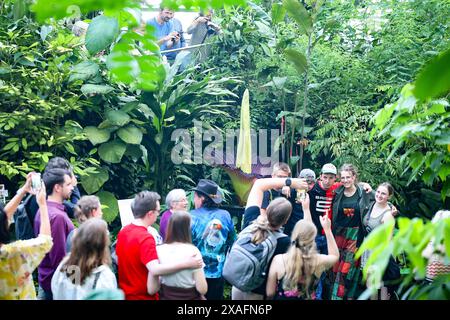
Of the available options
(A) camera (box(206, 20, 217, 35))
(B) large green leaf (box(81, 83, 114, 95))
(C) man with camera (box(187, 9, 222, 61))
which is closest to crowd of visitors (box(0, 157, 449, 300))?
(B) large green leaf (box(81, 83, 114, 95))

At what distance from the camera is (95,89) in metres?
7.31

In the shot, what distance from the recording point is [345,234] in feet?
20.4

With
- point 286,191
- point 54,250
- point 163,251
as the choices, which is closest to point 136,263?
point 163,251

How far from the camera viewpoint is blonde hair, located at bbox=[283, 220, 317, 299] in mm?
4309

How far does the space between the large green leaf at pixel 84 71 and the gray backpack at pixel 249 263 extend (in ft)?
11.6

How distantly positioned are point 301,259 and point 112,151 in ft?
11.9

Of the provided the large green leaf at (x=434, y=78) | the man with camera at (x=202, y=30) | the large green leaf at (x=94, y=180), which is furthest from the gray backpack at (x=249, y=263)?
the man with camera at (x=202, y=30)

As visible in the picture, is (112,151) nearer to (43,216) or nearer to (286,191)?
(286,191)

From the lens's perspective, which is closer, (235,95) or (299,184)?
(299,184)

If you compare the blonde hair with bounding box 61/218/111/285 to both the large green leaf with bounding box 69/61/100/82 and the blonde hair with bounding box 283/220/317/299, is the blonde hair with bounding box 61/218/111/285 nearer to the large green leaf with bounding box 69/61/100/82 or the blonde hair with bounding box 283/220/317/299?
the blonde hair with bounding box 283/220/317/299

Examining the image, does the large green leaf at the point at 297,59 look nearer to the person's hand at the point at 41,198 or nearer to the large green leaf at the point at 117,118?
the large green leaf at the point at 117,118

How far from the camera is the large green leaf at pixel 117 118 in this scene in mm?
7460
